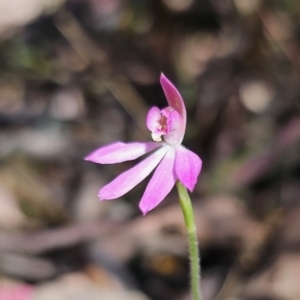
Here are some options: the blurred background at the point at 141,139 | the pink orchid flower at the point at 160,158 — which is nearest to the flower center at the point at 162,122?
the pink orchid flower at the point at 160,158

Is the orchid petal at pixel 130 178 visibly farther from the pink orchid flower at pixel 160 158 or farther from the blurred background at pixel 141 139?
the blurred background at pixel 141 139

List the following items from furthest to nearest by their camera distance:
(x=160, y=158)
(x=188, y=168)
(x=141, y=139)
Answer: (x=141, y=139) < (x=160, y=158) < (x=188, y=168)

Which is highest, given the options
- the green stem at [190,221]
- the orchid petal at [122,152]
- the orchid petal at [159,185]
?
the orchid petal at [122,152]

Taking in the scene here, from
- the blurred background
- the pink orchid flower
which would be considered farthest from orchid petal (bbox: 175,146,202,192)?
the blurred background

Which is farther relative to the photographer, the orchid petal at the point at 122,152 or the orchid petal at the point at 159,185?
the orchid petal at the point at 122,152

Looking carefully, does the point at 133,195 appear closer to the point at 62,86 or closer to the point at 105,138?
the point at 105,138

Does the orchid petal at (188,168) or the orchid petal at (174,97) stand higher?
the orchid petal at (174,97)

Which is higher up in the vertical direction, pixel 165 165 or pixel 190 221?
pixel 165 165

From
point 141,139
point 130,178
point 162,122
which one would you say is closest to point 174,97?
point 162,122

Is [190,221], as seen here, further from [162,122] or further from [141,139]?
[141,139]
